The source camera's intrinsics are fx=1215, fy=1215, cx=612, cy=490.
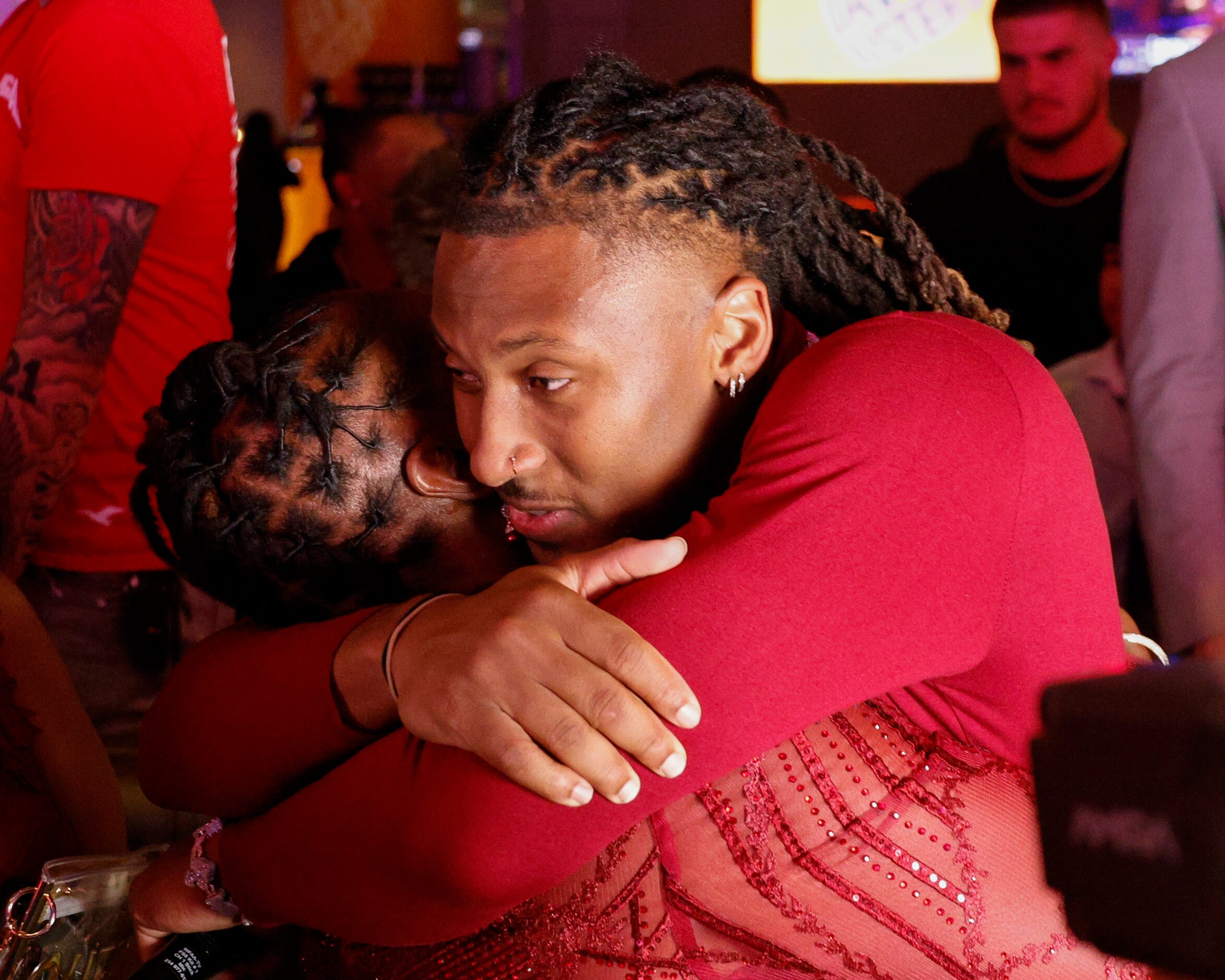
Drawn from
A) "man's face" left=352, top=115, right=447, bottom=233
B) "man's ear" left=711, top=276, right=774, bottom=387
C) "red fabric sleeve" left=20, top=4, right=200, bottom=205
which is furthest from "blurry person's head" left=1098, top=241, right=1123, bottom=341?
"red fabric sleeve" left=20, top=4, right=200, bottom=205

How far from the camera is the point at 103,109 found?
7.05 ft

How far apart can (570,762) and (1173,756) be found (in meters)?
0.66

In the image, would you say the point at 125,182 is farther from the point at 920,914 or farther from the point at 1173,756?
the point at 1173,756

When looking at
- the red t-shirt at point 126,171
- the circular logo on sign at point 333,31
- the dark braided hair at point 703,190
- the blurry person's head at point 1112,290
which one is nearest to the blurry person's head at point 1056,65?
the blurry person's head at point 1112,290

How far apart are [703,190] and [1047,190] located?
8.42ft

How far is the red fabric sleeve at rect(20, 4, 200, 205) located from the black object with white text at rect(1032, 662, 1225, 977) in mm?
2085

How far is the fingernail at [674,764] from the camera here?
1047 mm

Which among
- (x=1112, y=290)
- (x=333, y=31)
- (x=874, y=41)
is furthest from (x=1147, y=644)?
(x=333, y=31)

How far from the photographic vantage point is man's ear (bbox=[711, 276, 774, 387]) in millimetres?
1438

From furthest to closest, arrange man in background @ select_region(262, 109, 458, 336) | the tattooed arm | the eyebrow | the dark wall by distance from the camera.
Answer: the dark wall
man in background @ select_region(262, 109, 458, 336)
the tattooed arm
the eyebrow

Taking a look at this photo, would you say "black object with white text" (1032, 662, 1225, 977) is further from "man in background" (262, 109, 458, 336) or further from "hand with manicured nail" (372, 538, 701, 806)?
"man in background" (262, 109, 458, 336)

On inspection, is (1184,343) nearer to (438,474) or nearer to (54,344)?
(438,474)

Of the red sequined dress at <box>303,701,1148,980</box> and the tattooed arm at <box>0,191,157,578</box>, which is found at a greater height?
the tattooed arm at <box>0,191,157,578</box>

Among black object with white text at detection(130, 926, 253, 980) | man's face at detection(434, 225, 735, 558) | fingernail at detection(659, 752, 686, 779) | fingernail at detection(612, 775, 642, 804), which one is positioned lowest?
black object with white text at detection(130, 926, 253, 980)
